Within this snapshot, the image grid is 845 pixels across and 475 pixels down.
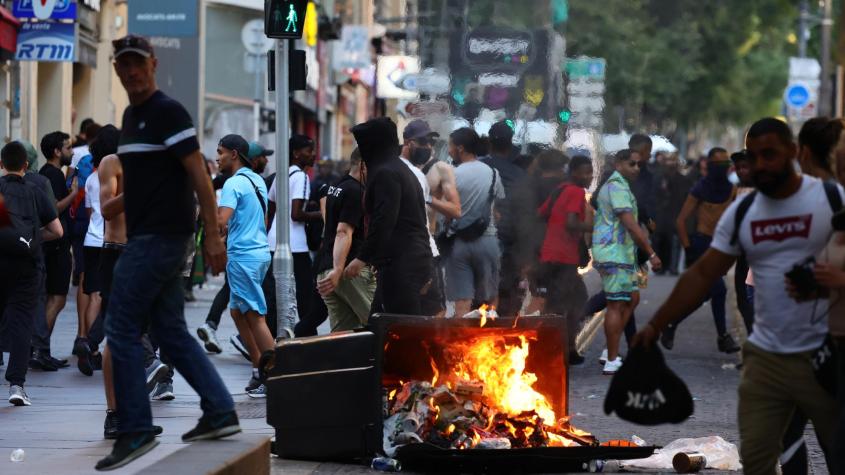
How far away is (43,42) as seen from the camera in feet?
67.2

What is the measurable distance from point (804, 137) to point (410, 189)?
2.83 m

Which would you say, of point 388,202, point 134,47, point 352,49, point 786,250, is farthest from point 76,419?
point 352,49

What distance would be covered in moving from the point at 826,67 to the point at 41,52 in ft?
129

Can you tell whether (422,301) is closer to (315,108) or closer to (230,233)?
(230,233)

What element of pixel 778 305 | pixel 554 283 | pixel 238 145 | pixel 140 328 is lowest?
pixel 554 283

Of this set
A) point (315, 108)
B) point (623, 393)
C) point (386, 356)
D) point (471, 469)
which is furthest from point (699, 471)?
point (315, 108)

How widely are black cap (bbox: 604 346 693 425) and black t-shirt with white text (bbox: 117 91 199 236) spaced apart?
2.16 metres

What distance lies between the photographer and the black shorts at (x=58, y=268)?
13254 mm

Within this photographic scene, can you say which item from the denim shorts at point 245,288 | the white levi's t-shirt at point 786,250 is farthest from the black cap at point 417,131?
the white levi's t-shirt at point 786,250

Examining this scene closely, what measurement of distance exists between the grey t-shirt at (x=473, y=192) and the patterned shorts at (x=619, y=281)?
120 cm

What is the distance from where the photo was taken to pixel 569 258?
13367 millimetres

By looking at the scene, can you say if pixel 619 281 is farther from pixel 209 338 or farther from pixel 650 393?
pixel 650 393

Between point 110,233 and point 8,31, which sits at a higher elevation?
point 8,31

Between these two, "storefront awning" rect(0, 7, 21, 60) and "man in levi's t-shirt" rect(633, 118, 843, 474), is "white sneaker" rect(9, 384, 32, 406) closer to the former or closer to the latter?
"man in levi's t-shirt" rect(633, 118, 843, 474)
